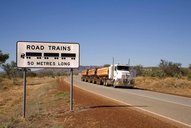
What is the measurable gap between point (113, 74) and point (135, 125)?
110 feet

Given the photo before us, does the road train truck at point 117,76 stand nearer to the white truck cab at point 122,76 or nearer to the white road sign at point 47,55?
the white truck cab at point 122,76

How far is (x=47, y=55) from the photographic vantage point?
A: 15695 mm

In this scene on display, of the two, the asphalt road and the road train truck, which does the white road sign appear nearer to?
the asphalt road

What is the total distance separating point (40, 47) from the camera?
15461mm

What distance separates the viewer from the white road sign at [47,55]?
49.5 feet

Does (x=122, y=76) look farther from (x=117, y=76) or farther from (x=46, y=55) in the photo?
(x=46, y=55)

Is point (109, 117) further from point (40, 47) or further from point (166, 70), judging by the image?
point (166, 70)


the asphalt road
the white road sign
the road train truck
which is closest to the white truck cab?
the road train truck

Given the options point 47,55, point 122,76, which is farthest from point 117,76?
point 47,55

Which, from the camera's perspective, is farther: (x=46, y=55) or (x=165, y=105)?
(x=165, y=105)

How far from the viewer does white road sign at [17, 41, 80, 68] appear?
15.1 m

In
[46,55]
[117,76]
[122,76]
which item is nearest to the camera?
[46,55]

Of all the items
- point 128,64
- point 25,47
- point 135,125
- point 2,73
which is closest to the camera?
point 135,125

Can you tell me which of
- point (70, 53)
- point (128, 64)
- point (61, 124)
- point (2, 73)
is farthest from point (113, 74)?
point (2, 73)
